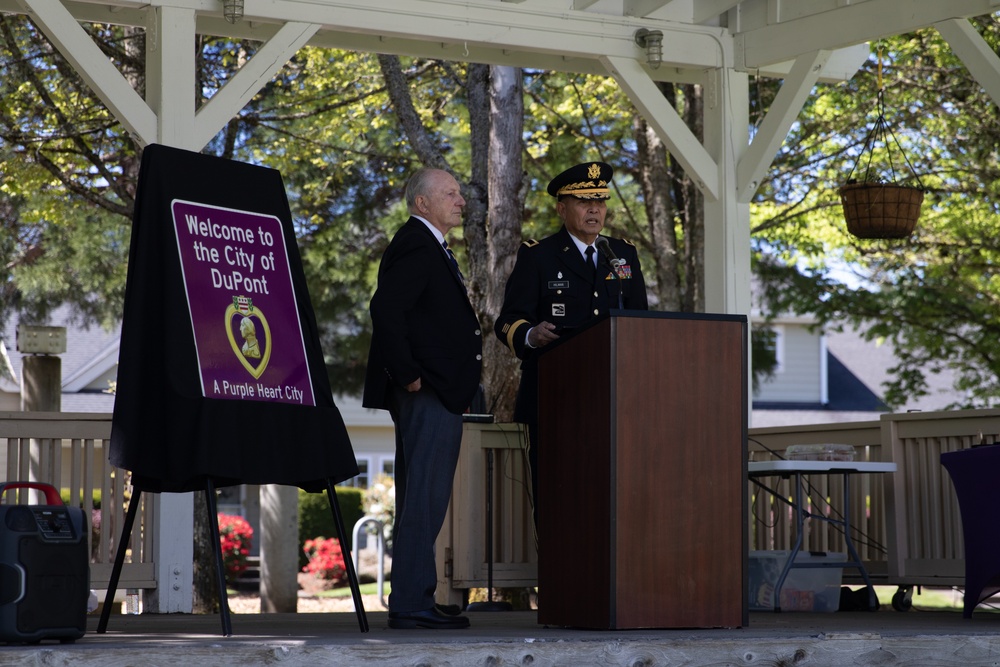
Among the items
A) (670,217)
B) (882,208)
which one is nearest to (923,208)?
(670,217)

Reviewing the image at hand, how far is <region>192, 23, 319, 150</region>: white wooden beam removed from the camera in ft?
21.0

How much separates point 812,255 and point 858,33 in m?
8.43

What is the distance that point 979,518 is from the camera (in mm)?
5645

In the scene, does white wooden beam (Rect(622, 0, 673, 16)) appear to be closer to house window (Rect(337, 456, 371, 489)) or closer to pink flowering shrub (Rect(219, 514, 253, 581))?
pink flowering shrub (Rect(219, 514, 253, 581))

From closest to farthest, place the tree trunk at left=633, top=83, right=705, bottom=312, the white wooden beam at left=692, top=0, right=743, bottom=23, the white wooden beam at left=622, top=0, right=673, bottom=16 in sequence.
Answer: the white wooden beam at left=622, top=0, right=673, bottom=16, the white wooden beam at left=692, top=0, right=743, bottom=23, the tree trunk at left=633, top=83, right=705, bottom=312

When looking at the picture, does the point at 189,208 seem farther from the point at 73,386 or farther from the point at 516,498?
the point at 73,386

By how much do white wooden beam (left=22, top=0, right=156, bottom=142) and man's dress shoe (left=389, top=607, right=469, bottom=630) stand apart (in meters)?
2.83

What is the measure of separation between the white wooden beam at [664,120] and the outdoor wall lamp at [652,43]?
0.11 meters

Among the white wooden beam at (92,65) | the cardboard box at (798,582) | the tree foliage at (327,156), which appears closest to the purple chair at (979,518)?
the cardboard box at (798,582)

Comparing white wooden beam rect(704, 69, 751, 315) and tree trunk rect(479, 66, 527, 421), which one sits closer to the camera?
white wooden beam rect(704, 69, 751, 315)

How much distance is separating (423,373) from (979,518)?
254 cm

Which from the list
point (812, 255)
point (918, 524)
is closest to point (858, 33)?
point (918, 524)

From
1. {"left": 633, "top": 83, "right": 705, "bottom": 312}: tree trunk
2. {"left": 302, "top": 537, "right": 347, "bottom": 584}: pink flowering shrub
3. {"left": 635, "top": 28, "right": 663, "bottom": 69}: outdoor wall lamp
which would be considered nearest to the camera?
{"left": 635, "top": 28, "right": 663, "bottom": 69}: outdoor wall lamp

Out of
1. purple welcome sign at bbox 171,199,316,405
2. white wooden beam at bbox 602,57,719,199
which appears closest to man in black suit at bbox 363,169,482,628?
purple welcome sign at bbox 171,199,316,405
